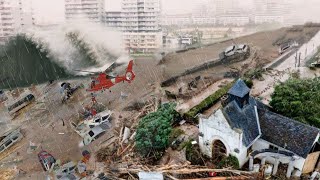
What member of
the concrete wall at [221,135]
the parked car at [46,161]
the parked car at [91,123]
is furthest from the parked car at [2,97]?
the concrete wall at [221,135]

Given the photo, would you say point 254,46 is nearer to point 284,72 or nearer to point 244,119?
point 284,72

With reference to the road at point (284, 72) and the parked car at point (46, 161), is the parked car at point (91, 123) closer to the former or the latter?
the parked car at point (46, 161)

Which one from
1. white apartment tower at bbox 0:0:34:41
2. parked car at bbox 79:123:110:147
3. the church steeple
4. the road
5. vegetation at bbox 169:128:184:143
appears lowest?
parked car at bbox 79:123:110:147

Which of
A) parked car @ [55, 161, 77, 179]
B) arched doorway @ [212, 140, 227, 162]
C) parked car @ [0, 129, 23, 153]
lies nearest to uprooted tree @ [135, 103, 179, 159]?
arched doorway @ [212, 140, 227, 162]

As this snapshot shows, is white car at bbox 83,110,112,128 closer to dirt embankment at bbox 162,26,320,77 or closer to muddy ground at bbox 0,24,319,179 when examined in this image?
muddy ground at bbox 0,24,319,179

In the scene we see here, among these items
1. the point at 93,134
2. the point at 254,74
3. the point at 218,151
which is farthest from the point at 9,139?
the point at 254,74

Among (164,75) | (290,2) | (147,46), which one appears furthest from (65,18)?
(290,2)

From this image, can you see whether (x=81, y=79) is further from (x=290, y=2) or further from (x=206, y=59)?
(x=290, y=2)
